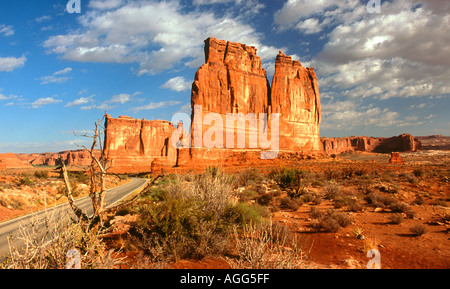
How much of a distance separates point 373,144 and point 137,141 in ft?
352

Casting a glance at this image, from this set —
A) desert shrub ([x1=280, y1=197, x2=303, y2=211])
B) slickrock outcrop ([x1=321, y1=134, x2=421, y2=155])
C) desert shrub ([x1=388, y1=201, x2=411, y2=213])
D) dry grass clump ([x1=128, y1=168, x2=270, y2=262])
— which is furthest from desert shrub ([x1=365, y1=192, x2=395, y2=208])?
slickrock outcrop ([x1=321, y1=134, x2=421, y2=155])

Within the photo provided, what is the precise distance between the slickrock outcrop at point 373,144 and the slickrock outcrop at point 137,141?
77.3 m

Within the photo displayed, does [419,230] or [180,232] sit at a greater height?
[180,232]

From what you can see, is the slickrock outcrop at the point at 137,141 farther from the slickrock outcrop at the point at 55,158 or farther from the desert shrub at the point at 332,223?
the desert shrub at the point at 332,223

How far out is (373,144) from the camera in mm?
111188

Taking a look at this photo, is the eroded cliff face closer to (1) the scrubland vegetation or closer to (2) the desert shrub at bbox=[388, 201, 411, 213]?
(2) the desert shrub at bbox=[388, 201, 411, 213]

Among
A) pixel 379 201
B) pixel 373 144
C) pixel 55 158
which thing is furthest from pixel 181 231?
pixel 55 158

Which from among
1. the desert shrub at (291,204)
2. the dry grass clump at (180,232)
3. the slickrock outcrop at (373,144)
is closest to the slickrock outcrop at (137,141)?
the desert shrub at (291,204)

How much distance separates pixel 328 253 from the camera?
5.51 metres

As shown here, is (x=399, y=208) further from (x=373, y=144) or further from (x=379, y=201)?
(x=373, y=144)

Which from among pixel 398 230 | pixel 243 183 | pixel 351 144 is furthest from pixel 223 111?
pixel 351 144

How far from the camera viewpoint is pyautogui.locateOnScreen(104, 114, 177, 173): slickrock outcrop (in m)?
82.1
